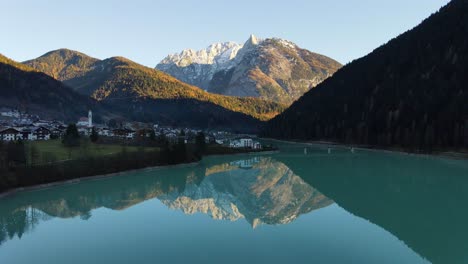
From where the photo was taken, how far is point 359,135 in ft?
399

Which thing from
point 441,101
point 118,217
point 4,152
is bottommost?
point 118,217

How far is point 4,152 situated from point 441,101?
10970 centimetres

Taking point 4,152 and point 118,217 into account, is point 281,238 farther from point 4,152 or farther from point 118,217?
point 4,152

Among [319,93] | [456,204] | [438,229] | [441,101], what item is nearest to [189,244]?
[438,229]

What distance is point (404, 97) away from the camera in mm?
118812

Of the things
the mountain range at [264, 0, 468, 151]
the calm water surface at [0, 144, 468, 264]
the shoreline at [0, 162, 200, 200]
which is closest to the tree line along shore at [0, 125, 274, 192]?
the shoreline at [0, 162, 200, 200]

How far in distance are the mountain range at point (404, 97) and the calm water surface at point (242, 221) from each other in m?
47.7

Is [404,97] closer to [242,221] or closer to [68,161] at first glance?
[68,161]

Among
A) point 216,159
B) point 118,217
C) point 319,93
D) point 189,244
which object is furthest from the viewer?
point 319,93

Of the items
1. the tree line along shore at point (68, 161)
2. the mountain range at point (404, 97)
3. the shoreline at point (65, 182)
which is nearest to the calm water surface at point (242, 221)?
the shoreline at point (65, 182)

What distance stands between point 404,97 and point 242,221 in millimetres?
109136

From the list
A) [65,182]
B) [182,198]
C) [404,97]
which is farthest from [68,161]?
[404,97]

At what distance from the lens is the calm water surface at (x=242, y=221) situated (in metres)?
20.2

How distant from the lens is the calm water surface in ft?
66.4
